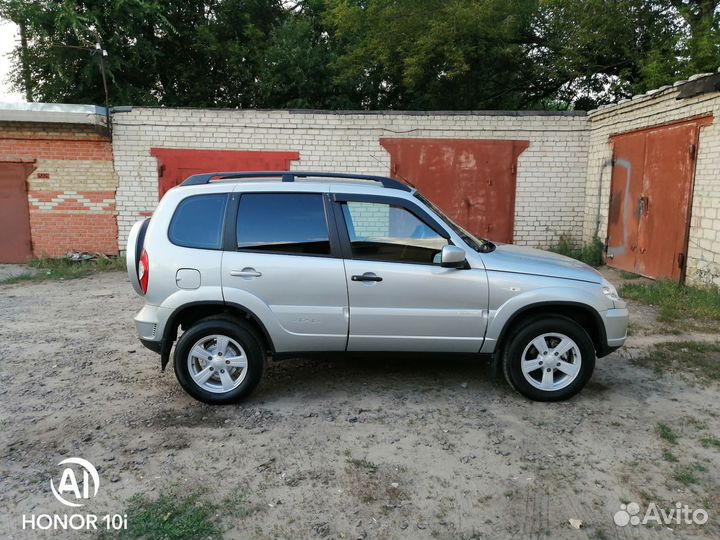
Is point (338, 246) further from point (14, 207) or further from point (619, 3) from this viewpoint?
point (619, 3)

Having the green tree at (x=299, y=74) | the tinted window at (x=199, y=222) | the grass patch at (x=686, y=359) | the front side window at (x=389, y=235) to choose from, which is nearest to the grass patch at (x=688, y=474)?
the grass patch at (x=686, y=359)

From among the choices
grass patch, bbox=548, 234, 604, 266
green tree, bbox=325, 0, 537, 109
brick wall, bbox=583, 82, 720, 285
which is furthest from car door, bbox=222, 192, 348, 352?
green tree, bbox=325, 0, 537, 109

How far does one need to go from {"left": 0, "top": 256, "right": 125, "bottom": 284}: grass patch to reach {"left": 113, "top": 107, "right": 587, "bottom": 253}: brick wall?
0.59m

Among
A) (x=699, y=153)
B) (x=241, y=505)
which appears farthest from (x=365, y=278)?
(x=699, y=153)

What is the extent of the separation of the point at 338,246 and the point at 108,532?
2.41 m

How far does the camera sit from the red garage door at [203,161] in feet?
37.0

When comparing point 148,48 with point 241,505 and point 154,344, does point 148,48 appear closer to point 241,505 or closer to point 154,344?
point 154,344

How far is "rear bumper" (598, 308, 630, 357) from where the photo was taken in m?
4.20

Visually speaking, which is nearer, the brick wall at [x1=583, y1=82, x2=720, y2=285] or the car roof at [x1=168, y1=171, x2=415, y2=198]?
the car roof at [x1=168, y1=171, x2=415, y2=198]

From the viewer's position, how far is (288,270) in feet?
13.5

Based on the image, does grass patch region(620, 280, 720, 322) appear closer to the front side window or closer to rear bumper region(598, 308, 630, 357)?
rear bumper region(598, 308, 630, 357)

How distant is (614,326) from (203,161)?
9303mm

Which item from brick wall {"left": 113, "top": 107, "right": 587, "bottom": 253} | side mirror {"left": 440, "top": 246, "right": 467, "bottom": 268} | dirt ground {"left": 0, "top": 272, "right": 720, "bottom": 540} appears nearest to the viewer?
dirt ground {"left": 0, "top": 272, "right": 720, "bottom": 540}

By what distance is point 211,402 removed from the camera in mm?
4184
